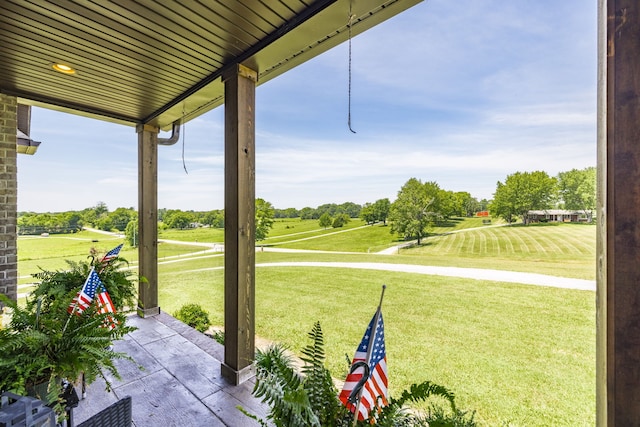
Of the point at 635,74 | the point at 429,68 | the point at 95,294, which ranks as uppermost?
the point at 429,68

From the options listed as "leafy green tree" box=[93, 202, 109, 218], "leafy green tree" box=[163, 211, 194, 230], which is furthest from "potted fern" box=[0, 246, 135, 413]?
"leafy green tree" box=[93, 202, 109, 218]

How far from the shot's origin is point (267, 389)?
0.86 m

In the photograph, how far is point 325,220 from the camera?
338cm

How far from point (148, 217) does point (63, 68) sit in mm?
1678

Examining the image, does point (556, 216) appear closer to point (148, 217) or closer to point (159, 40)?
point (159, 40)

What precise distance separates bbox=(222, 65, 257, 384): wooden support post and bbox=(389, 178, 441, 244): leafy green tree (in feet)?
4.71

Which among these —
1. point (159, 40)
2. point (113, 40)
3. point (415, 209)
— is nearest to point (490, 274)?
point (415, 209)

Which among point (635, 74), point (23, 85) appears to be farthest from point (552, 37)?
point (23, 85)

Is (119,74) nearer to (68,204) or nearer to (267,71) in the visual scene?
(267,71)

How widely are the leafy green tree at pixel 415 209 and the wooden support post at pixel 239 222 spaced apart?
143cm

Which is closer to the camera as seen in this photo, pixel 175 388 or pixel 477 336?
pixel 175 388

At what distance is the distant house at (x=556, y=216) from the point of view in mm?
1413

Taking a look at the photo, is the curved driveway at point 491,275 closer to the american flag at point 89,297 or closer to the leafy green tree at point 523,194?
the leafy green tree at point 523,194

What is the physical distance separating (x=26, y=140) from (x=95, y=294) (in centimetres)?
277
